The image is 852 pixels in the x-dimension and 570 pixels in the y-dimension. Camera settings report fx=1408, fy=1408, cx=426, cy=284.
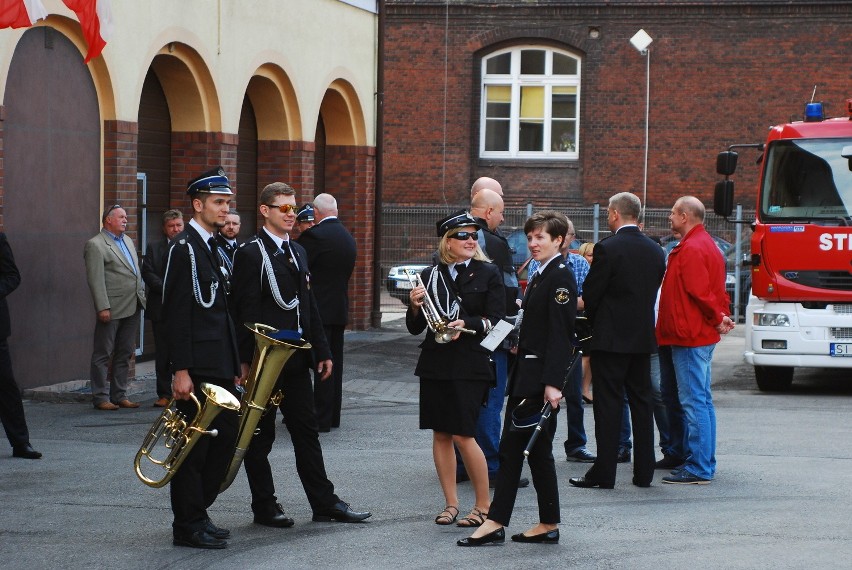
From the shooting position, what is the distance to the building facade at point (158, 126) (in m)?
13.0

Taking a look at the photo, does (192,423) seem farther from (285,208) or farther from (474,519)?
(474,519)

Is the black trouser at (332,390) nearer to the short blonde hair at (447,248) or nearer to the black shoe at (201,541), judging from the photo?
the short blonde hair at (447,248)

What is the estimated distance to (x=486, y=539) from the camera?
24.4ft

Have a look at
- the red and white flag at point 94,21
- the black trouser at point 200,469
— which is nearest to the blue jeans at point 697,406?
the black trouser at point 200,469

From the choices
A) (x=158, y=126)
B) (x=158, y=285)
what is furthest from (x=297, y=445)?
(x=158, y=126)

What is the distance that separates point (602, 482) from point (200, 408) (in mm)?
3063

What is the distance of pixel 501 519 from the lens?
24.6 ft

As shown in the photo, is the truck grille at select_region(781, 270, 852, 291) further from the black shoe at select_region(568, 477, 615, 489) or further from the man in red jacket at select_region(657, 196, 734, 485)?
the black shoe at select_region(568, 477, 615, 489)

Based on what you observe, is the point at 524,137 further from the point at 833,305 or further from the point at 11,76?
the point at 11,76

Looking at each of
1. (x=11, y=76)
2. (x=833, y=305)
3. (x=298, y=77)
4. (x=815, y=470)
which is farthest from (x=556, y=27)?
(x=815, y=470)

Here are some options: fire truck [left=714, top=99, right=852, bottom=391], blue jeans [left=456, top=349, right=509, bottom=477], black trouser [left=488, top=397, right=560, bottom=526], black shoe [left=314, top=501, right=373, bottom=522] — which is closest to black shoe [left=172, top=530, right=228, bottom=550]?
black shoe [left=314, top=501, right=373, bottom=522]

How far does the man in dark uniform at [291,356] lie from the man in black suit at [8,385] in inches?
99.6

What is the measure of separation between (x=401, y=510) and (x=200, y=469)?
1.48 m

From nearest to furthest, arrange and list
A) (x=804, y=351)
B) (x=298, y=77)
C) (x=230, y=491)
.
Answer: (x=230, y=491) → (x=804, y=351) → (x=298, y=77)
